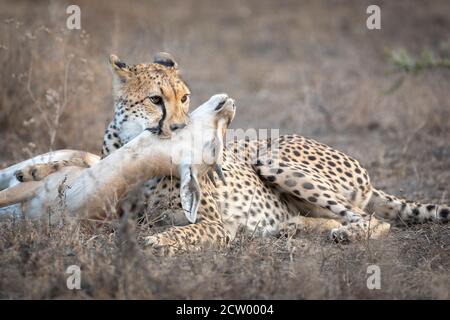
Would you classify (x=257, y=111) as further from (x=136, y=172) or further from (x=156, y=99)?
(x=136, y=172)

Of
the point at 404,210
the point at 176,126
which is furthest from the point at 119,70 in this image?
the point at 404,210

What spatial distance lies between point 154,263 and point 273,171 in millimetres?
1682

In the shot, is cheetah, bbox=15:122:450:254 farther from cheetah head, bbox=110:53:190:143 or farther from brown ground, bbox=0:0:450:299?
cheetah head, bbox=110:53:190:143

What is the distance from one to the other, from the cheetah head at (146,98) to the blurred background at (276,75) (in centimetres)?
129

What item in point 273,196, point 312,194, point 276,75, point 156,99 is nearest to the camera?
point 156,99

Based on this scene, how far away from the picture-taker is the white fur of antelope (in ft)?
14.4

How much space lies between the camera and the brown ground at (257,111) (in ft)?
12.6

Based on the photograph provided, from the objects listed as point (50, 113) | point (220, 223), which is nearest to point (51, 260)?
point (220, 223)

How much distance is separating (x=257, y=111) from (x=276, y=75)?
1.77 metres

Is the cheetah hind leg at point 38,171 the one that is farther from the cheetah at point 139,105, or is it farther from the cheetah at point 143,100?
the cheetah at point 143,100

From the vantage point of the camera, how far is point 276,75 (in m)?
11.0

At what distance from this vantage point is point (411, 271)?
14.1ft

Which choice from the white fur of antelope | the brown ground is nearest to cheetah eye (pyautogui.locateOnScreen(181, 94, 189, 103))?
the white fur of antelope
